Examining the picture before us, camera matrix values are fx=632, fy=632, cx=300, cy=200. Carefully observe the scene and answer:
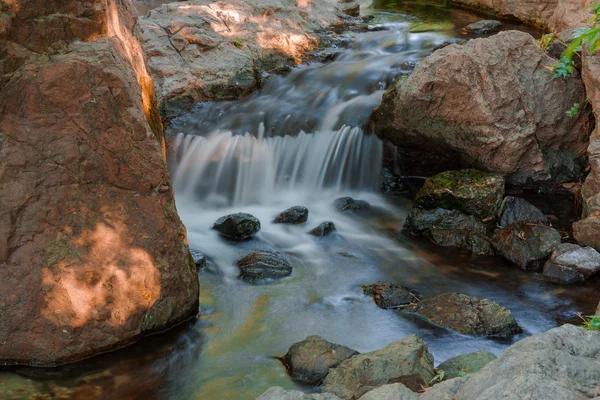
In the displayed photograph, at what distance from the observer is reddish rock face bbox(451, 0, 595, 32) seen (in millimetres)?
10570

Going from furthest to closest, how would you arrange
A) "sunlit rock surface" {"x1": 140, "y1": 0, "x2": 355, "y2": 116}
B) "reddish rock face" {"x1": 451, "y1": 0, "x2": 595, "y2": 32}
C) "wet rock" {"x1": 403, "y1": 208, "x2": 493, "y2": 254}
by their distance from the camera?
"reddish rock face" {"x1": 451, "y1": 0, "x2": 595, "y2": 32} < "sunlit rock surface" {"x1": 140, "y1": 0, "x2": 355, "y2": 116} < "wet rock" {"x1": 403, "y1": 208, "x2": 493, "y2": 254}

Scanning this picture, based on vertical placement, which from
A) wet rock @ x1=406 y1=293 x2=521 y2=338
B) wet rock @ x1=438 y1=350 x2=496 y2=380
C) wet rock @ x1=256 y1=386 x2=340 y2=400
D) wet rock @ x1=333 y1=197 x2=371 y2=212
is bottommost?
wet rock @ x1=333 y1=197 x2=371 y2=212

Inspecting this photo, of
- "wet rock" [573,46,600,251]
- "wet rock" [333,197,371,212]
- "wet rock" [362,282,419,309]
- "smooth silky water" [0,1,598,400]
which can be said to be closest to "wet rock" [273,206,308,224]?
"smooth silky water" [0,1,598,400]

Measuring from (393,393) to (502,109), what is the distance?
5297 millimetres

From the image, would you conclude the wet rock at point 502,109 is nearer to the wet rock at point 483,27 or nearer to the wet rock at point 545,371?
the wet rock at point 483,27

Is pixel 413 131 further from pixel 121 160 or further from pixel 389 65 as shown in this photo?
pixel 121 160

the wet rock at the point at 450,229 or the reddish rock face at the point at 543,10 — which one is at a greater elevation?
the reddish rock face at the point at 543,10

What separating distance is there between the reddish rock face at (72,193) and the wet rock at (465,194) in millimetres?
3473

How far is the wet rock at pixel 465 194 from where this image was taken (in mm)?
6977

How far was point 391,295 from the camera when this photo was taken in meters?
5.44

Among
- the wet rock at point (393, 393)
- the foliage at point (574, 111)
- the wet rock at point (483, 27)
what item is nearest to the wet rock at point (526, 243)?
the foliage at point (574, 111)

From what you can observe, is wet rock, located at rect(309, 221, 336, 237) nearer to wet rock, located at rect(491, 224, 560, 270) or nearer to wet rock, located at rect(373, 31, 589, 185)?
wet rock, located at rect(491, 224, 560, 270)

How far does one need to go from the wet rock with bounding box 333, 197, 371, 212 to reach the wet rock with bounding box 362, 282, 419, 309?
199 centimetres

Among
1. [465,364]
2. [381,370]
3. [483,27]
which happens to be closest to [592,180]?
[465,364]
